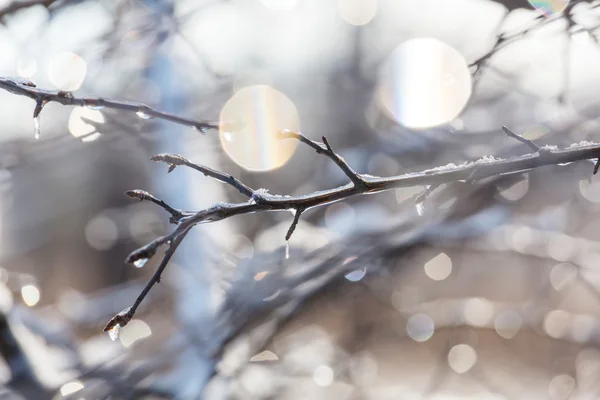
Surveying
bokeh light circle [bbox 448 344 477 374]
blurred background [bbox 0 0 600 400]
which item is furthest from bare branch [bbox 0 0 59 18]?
bokeh light circle [bbox 448 344 477 374]

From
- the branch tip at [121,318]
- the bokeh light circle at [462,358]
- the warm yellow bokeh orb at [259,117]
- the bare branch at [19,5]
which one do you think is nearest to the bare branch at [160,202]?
the branch tip at [121,318]

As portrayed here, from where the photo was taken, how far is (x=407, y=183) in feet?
3.76

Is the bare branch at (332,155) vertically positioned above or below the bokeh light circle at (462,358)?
above

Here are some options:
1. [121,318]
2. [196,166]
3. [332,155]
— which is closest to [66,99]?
[196,166]

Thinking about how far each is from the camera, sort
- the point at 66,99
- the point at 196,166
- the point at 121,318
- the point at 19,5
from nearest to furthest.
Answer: the point at 121,318, the point at 196,166, the point at 66,99, the point at 19,5

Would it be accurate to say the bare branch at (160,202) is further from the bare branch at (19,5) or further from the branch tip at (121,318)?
the bare branch at (19,5)

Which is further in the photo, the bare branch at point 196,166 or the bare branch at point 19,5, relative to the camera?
the bare branch at point 19,5

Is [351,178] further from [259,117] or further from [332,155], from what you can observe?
Result: [259,117]

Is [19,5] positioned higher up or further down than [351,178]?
higher up

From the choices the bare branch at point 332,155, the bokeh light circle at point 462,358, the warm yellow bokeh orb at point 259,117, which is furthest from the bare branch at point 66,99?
the bokeh light circle at point 462,358

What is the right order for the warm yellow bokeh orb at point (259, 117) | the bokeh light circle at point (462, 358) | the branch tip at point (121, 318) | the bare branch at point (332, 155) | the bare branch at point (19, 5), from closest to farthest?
the branch tip at point (121, 318) → the bare branch at point (332, 155) → the bare branch at point (19, 5) → the warm yellow bokeh orb at point (259, 117) → the bokeh light circle at point (462, 358)

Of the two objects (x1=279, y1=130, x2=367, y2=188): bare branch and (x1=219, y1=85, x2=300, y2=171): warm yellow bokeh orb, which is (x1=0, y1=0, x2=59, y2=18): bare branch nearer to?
(x1=219, y1=85, x2=300, y2=171): warm yellow bokeh orb

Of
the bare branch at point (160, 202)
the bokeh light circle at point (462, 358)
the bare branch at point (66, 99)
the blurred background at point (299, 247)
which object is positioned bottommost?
the bokeh light circle at point (462, 358)

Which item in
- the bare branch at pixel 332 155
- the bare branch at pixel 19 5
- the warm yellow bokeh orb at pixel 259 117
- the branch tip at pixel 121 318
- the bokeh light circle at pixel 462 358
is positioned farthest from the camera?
the bokeh light circle at pixel 462 358
